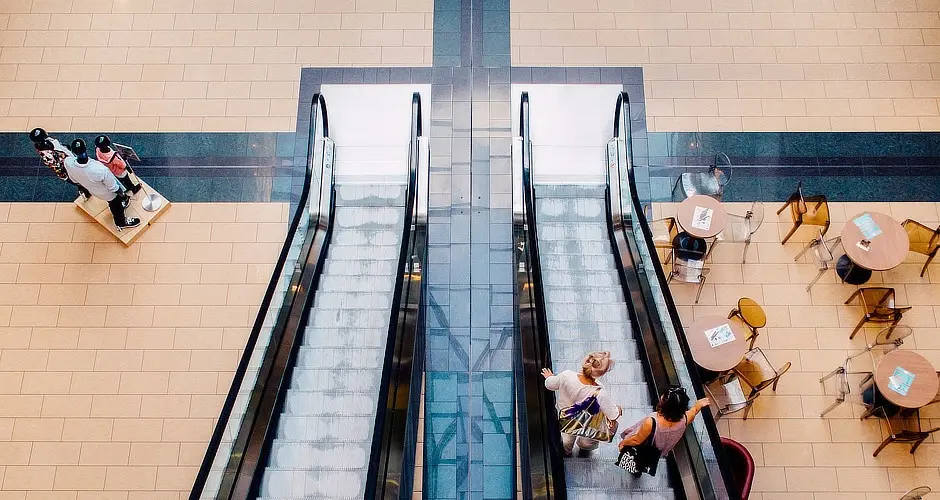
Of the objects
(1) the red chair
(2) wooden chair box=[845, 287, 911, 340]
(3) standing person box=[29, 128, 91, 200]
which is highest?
(3) standing person box=[29, 128, 91, 200]

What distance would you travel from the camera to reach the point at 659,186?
845 cm

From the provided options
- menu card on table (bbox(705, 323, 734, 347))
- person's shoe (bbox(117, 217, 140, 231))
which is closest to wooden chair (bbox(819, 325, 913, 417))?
menu card on table (bbox(705, 323, 734, 347))

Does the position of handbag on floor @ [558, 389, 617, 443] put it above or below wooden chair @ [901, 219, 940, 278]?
below

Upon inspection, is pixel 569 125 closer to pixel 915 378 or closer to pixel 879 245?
pixel 879 245

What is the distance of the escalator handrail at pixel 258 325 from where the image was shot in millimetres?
5109

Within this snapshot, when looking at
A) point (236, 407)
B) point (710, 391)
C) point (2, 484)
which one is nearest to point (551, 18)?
point (710, 391)

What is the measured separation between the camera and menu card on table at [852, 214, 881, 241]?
7496mm

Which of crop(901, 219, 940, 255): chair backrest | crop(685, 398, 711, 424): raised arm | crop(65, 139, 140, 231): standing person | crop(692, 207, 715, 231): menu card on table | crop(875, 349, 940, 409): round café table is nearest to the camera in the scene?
crop(685, 398, 711, 424): raised arm

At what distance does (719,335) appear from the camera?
273 inches

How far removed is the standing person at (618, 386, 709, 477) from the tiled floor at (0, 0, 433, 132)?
226 inches

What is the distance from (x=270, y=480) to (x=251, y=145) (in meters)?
4.32

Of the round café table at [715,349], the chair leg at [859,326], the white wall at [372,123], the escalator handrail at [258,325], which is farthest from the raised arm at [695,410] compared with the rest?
the white wall at [372,123]

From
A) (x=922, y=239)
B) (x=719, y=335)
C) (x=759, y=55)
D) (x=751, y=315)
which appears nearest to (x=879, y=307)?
(x=922, y=239)

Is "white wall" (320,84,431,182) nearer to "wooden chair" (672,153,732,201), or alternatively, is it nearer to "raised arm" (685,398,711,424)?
"wooden chair" (672,153,732,201)
